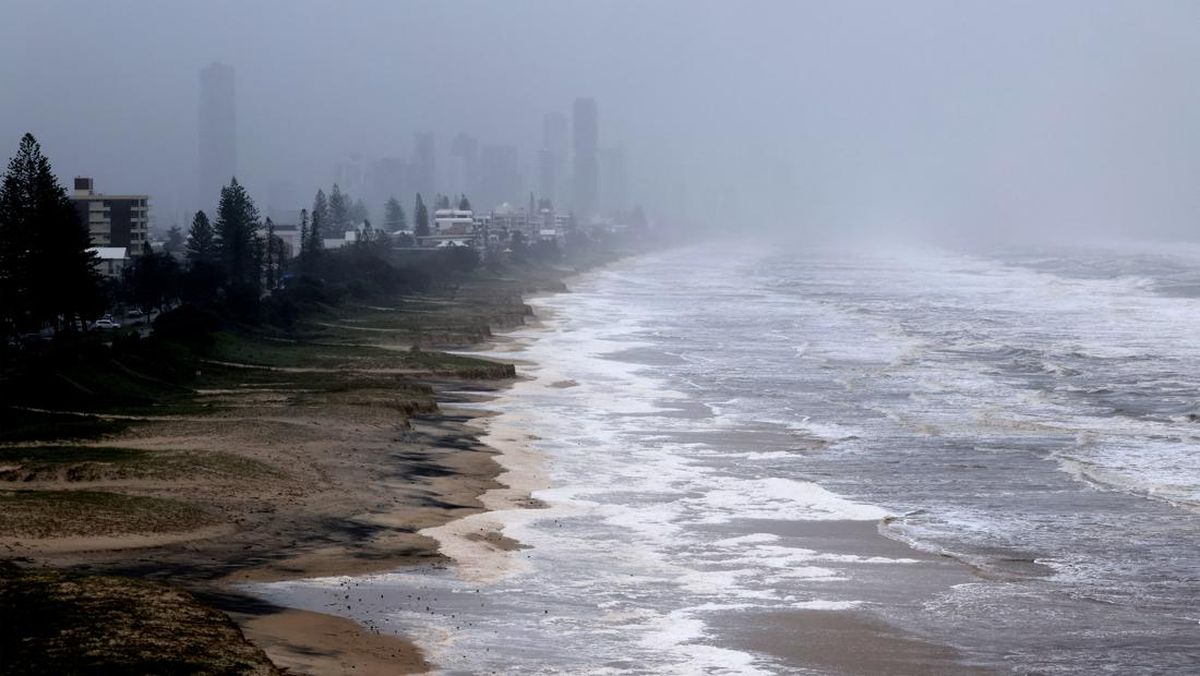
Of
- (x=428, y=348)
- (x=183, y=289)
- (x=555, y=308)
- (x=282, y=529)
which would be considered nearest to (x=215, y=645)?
(x=282, y=529)

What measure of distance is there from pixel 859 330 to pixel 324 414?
46.3 meters

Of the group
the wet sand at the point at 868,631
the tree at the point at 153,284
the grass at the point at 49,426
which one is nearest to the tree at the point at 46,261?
the tree at the point at 153,284

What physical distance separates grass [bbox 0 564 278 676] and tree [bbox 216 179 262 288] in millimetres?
92074

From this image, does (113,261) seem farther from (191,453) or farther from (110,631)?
(110,631)

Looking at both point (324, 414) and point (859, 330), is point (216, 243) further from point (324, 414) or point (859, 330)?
point (324, 414)

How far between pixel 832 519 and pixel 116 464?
14.5 metres

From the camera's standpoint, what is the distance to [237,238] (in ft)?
373

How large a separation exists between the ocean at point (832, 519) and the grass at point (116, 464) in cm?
624

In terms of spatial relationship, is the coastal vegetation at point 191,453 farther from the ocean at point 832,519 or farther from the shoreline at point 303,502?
the ocean at point 832,519

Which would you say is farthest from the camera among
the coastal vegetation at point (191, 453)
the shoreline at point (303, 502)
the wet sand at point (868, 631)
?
the shoreline at point (303, 502)

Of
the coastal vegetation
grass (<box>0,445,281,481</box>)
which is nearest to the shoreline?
the coastal vegetation

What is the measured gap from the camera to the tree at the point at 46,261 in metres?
70.3

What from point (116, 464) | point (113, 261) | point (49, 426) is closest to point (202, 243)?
point (113, 261)

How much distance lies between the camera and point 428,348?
7450cm
